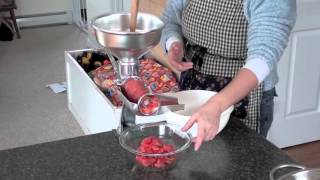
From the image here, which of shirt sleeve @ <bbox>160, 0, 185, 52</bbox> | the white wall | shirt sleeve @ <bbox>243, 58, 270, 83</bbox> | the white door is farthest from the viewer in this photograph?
the white wall

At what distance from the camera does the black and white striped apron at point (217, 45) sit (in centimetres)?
146

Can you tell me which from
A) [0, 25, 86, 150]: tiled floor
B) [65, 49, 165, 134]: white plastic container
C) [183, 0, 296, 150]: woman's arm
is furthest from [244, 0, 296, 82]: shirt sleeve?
[0, 25, 86, 150]: tiled floor

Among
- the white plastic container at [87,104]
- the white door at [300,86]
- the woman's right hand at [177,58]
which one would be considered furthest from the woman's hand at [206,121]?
the white door at [300,86]

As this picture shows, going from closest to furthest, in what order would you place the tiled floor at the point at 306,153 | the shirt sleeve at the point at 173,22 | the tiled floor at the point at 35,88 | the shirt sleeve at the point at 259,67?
1. the shirt sleeve at the point at 259,67
2. the shirt sleeve at the point at 173,22
3. the tiled floor at the point at 306,153
4. the tiled floor at the point at 35,88

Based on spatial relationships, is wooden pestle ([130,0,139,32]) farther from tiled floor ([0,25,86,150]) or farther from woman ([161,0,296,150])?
tiled floor ([0,25,86,150])

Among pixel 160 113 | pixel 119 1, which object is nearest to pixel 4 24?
pixel 119 1

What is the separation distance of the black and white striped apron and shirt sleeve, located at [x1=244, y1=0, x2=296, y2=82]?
180 millimetres

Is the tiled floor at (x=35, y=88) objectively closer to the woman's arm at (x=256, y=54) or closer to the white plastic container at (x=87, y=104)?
the white plastic container at (x=87, y=104)

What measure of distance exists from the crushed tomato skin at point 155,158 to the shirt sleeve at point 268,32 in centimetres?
28

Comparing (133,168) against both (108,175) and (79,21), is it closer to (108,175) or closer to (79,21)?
(108,175)

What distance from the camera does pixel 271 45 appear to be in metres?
1.17

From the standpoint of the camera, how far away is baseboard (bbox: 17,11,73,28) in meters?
5.21

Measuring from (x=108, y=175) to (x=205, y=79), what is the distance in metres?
0.59

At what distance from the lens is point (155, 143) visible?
1128 mm
